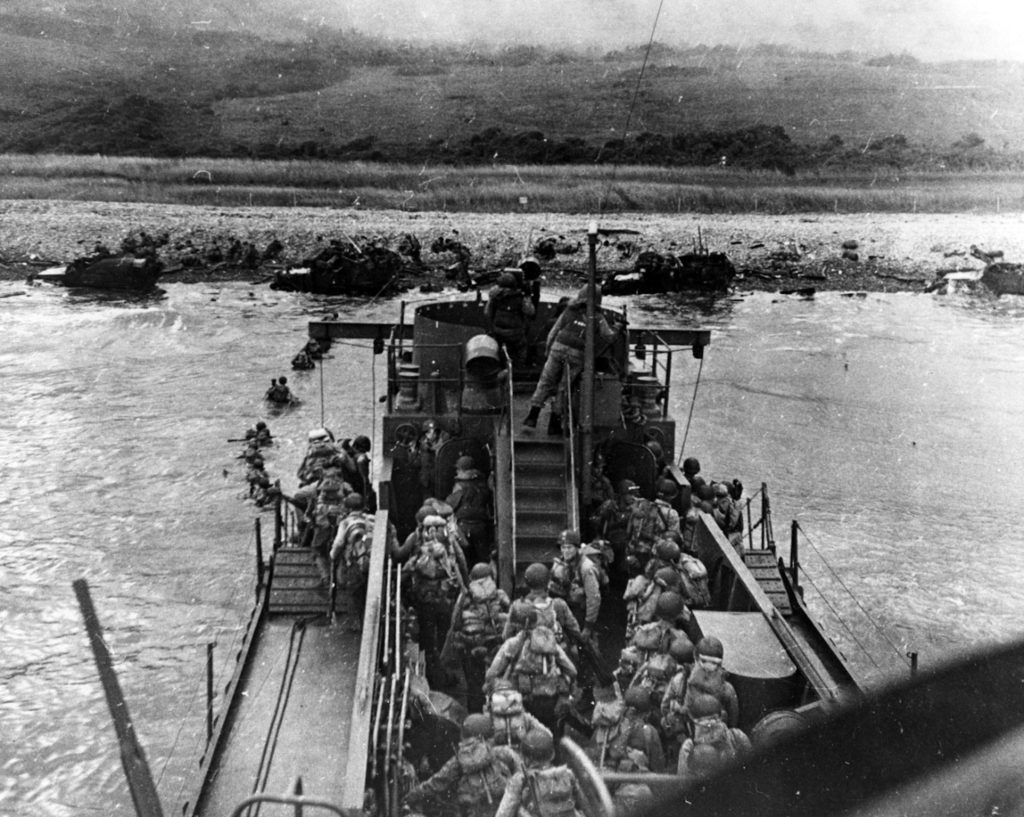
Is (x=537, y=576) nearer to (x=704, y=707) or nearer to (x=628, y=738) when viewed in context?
(x=628, y=738)

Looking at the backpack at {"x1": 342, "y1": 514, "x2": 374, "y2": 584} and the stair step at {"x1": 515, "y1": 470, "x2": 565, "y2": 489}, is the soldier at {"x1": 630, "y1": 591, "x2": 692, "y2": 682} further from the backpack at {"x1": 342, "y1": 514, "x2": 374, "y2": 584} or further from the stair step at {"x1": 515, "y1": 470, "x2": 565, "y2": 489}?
the backpack at {"x1": 342, "y1": 514, "x2": 374, "y2": 584}

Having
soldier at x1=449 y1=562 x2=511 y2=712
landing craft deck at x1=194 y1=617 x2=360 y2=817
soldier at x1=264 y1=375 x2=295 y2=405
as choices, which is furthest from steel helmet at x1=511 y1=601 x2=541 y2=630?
soldier at x1=264 y1=375 x2=295 y2=405

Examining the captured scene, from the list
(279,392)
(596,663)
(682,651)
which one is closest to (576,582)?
(596,663)

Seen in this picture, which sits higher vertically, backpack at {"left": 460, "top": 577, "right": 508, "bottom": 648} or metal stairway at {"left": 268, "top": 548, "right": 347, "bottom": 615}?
backpack at {"left": 460, "top": 577, "right": 508, "bottom": 648}

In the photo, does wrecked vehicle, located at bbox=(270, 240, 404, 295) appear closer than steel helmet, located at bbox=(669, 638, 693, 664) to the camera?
No

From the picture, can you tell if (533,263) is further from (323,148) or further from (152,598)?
(323,148)
